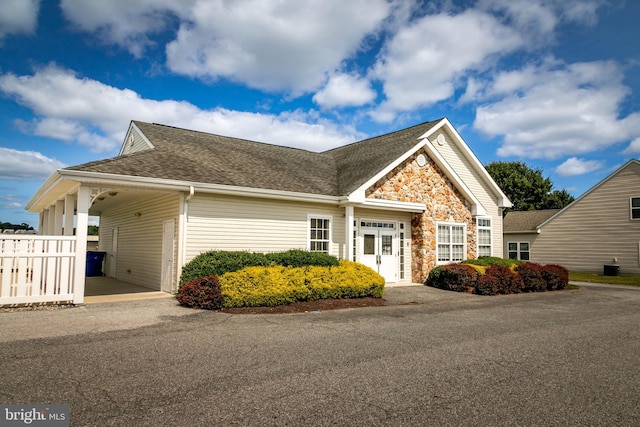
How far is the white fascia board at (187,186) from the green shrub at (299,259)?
203 centimetres

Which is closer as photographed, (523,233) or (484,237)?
(484,237)

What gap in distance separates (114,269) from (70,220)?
6161 mm

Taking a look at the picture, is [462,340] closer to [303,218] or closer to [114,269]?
[303,218]

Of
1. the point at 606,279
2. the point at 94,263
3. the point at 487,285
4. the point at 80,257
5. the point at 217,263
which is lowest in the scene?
the point at 606,279

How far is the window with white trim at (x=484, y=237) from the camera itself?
19297mm

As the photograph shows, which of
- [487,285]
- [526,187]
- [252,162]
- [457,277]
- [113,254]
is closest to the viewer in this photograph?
[487,285]

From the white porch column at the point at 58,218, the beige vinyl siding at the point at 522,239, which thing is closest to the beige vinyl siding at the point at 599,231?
the beige vinyl siding at the point at 522,239

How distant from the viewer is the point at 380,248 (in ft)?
53.5

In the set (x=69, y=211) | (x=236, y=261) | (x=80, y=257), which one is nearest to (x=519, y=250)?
(x=236, y=261)

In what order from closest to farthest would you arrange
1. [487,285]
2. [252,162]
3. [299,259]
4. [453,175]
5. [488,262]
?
[299,259]
[487,285]
[252,162]
[488,262]
[453,175]

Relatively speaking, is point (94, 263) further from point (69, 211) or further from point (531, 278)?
point (531, 278)

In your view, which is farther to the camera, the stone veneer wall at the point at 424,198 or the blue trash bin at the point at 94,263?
the blue trash bin at the point at 94,263

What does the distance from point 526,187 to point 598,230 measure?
24.7 m

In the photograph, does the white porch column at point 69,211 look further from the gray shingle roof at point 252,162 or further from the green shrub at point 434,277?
the green shrub at point 434,277
